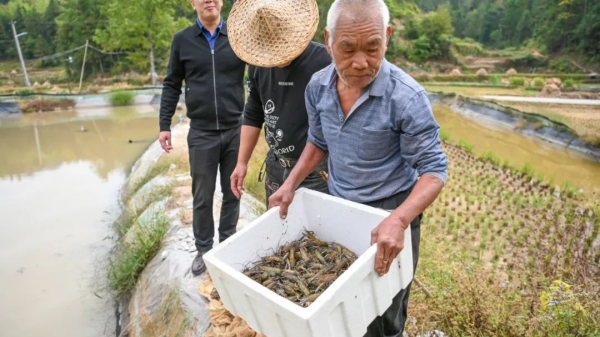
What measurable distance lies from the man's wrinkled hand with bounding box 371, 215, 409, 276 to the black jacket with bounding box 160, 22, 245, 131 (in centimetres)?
177

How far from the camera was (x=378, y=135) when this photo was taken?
1505 millimetres

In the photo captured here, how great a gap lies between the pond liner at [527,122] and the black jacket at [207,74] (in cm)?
896

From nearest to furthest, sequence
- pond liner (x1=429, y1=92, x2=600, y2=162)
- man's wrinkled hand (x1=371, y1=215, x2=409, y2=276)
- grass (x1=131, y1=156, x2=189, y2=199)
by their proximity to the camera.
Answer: man's wrinkled hand (x1=371, y1=215, x2=409, y2=276) → grass (x1=131, y1=156, x2=189, y2=199) → pond liner (x1=429, y1=92, x2=600, y2=162)

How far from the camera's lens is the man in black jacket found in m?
2.71

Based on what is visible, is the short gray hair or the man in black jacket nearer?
the short gray hair

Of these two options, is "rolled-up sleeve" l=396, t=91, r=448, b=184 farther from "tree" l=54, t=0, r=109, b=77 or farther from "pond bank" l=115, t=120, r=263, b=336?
"tree" l=54, t=0, r=109, b=77

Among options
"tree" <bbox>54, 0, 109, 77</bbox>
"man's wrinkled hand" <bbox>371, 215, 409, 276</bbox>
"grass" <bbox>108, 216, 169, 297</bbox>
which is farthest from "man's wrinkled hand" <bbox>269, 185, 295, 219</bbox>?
"tree" <bbox>54, 0, 109, 77</bbox>

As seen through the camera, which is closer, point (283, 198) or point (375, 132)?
point (375, 132)

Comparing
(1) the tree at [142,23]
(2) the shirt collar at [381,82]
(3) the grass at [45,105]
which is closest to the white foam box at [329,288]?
(2) the shirt collar at [381,82]

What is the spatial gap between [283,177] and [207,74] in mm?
926

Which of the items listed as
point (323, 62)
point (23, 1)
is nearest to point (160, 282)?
point (323, 62)

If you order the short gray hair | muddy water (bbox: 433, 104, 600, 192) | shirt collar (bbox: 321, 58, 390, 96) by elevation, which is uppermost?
the short gray hair

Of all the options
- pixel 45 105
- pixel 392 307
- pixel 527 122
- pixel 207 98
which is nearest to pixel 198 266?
pixel 207 98

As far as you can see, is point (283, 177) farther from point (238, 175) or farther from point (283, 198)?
point (283, 198)
